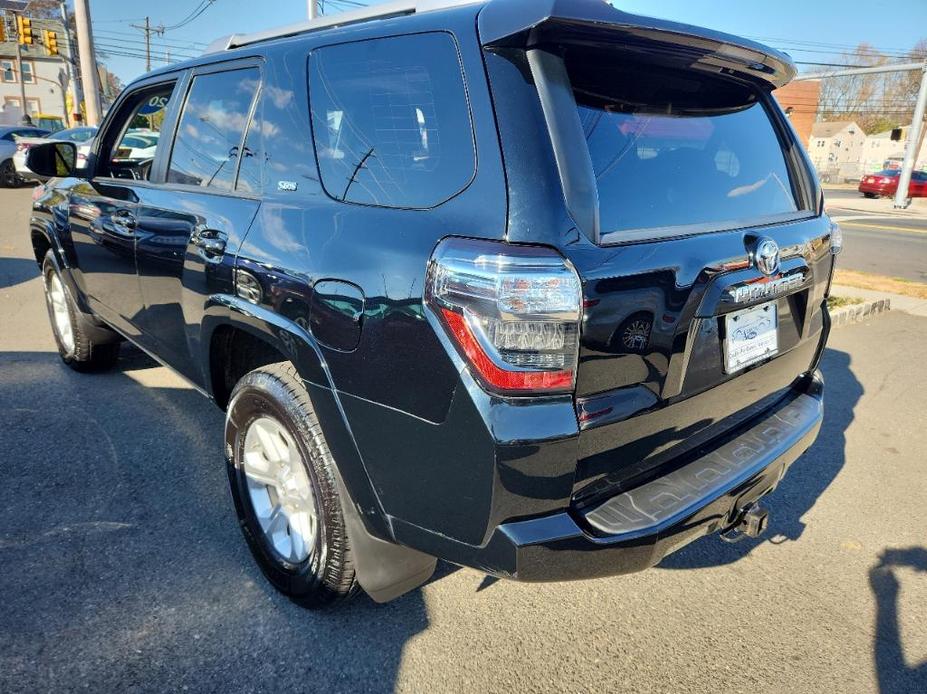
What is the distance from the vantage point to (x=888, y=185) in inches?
1310

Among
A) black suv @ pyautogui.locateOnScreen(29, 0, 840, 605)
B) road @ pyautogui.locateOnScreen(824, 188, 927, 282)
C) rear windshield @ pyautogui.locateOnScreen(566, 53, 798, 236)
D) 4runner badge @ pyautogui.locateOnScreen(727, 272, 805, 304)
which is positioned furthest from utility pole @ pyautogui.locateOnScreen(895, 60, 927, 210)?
4runner badge @ pyautogui.locateOnScreen(727, 272, 805, 304)

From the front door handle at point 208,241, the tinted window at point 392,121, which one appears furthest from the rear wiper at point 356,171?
the front door handle at point 208,241

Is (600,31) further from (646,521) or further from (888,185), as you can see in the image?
(888,185)

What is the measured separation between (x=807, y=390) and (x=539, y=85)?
174 centimetres

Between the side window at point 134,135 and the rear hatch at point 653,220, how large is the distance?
2.40 meters

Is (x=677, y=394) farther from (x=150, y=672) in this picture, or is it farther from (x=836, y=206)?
(x=836, y=206)

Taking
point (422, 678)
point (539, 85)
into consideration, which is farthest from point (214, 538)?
point (539, 85)

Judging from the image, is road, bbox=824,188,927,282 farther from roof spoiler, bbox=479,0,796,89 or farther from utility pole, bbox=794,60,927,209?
roof spoiler, bbox=479,0,796,89

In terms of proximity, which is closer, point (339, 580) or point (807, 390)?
point (339, 580)

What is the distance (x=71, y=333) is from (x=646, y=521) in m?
4.20

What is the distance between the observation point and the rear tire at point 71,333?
4281 mm

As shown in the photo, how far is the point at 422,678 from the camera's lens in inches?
81.7

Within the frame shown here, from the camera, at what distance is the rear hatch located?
5.31 feet

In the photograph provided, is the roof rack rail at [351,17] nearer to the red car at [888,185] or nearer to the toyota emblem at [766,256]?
the toyota emblem at [766,256]
